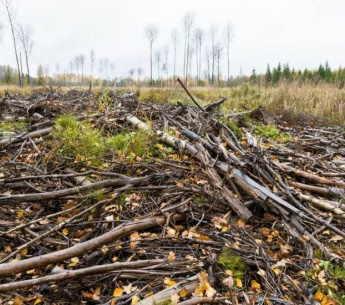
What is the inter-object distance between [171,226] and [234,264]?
2.15 feet

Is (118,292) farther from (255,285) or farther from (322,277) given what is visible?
(322,277)

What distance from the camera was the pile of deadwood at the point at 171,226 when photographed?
184 cm

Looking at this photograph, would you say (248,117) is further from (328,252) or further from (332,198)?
(328,252)

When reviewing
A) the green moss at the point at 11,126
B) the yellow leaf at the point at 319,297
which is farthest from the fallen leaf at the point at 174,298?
the green moss at the point at 11,126

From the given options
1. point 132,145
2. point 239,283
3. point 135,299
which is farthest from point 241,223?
point 132,145

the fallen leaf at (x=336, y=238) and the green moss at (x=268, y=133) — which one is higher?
the green moss at (x=268, y=133)

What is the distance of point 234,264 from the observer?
1993mm

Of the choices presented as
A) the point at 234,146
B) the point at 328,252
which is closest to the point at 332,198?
the point at 328,252

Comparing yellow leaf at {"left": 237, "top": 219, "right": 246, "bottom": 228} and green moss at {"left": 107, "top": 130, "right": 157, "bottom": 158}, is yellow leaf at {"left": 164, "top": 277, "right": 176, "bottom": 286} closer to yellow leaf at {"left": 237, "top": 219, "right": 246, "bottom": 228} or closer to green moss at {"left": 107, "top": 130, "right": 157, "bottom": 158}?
yellow leaf at {"left": 237, "top": 219, "right": 246, "bottom": 228}

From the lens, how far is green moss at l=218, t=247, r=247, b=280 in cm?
195

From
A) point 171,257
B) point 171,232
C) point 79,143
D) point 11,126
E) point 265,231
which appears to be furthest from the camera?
point 11,126

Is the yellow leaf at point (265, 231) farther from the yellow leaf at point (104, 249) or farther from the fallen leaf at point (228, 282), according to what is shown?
the yellow leaf at point (104, 249)

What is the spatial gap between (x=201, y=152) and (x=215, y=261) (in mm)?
1506

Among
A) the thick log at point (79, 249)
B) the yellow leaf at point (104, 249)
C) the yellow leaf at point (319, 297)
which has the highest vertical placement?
the thick log at point (79, 249)
